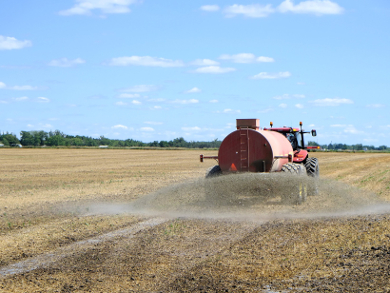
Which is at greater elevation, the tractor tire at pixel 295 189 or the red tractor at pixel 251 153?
the red tractor at pixel 251 153

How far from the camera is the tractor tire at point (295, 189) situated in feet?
42.9

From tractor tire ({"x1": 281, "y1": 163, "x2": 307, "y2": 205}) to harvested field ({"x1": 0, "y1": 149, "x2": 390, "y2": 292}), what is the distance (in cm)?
21

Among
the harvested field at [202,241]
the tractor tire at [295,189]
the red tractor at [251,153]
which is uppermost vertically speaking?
the red tractor at [251,153]

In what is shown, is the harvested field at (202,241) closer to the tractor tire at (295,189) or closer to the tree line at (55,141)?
the tractor tire at (295,189)

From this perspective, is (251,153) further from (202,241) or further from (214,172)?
(202,241)

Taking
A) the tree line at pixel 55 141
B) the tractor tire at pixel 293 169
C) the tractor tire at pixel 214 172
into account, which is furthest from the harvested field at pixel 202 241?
the tree line at pixel 55 141

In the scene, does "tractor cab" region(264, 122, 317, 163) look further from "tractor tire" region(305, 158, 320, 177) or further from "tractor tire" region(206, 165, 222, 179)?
"tractor tire" region(206, 165, 222, 179)

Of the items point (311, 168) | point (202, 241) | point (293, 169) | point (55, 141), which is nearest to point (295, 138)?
point (311, 168)

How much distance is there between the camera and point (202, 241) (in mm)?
9047

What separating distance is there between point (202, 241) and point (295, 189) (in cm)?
486

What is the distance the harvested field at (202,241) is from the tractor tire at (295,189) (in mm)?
213

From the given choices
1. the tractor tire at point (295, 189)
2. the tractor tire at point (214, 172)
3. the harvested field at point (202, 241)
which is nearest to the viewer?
the harvested field at point (202, 241)

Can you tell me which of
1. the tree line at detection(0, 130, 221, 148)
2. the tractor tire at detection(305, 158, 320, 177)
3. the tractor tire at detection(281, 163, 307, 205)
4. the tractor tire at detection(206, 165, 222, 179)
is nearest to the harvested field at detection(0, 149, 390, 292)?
the tractor tire at detection(281, 163, 307, 205)

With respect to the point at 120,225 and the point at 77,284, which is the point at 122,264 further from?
the point at 120,225
